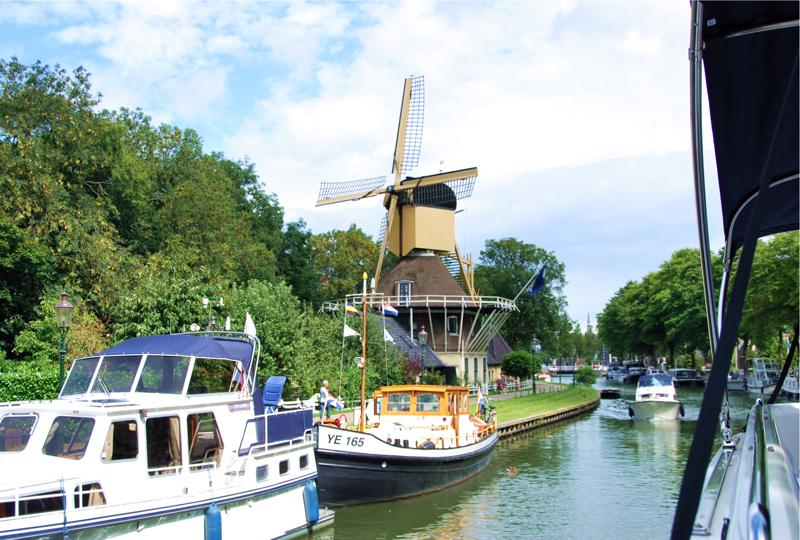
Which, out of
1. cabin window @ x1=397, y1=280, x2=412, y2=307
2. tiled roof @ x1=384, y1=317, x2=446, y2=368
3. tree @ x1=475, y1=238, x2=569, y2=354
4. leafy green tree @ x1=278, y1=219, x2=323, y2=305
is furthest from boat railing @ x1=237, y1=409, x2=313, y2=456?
tree @ x1=475, y1=238, x2=569, y2=354

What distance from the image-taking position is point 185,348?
15086 millimetres

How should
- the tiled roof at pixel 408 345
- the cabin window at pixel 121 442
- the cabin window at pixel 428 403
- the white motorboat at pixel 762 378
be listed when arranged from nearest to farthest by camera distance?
the cabin window at pixel 121 442 → the cabin window at pixel 428 403 → the tiled roof at pixel 408 345 → the white motorboat at pixel 762 378

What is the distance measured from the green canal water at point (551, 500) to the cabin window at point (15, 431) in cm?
740

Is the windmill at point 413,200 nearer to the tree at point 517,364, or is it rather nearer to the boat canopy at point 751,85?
the tree at point 517,364

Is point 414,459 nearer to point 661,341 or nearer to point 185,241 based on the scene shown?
point 185,241

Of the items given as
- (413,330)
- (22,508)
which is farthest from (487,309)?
(22,508)

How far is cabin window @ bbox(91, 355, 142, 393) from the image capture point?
14.6m

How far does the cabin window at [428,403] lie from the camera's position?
25.0m

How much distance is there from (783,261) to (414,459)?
3722cm

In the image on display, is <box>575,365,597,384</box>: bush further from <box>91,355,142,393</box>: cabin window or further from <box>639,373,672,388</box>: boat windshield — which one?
<box>91,355,142,393</box>: cabin window

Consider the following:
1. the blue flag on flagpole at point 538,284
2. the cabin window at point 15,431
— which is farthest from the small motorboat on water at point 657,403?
the cabin window at point 15,431

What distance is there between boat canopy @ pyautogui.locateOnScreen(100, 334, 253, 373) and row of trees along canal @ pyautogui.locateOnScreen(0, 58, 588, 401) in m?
8.80

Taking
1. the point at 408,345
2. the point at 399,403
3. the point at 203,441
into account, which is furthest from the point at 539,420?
the point at 203,441

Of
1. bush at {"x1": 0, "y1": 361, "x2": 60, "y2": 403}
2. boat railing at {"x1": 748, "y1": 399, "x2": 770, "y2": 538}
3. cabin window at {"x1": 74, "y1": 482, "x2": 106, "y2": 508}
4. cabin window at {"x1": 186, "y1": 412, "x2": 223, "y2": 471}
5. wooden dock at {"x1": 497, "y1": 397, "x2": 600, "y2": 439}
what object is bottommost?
wooden dock at {"x1": 497, "y1": 397, "x2": 600, "y2": 439}
